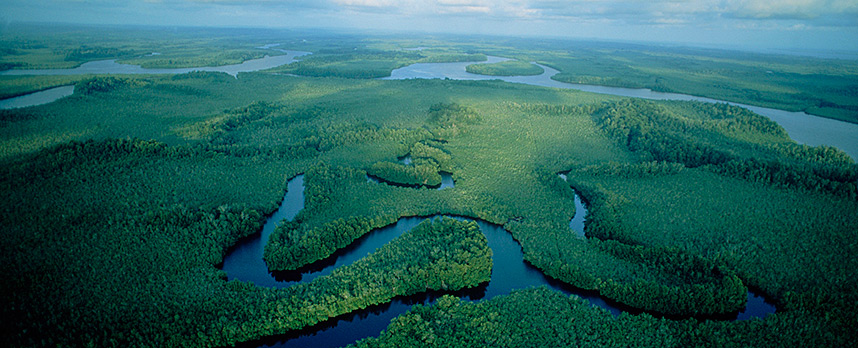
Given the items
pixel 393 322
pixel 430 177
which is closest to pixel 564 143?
pixel 430 177

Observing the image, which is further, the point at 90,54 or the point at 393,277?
the point at 90,54

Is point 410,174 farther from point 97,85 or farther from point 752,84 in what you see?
point 752,84

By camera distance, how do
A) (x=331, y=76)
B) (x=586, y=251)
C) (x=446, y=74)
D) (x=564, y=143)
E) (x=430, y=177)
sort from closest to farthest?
(x=586, y=251) < (x=430, y=177) < (x=564, y=143) < (x=331, y=76) < (x=446, y=74)

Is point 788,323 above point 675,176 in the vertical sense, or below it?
below

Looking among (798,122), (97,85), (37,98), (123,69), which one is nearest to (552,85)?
(798,122)

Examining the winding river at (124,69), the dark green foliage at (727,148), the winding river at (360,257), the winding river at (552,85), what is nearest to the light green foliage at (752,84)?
the winding river at (552,85)

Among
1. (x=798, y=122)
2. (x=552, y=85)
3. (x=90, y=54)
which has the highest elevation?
(x=90, y=54)

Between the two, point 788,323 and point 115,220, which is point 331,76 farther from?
point 788,323
